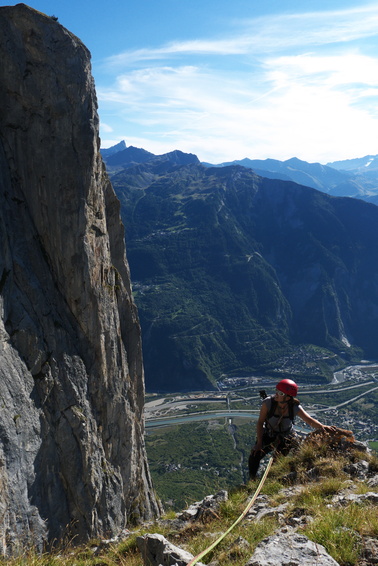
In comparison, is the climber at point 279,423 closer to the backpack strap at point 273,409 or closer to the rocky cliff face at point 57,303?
the backpack strap at point 273,409

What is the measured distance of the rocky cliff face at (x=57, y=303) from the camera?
23.1 meters

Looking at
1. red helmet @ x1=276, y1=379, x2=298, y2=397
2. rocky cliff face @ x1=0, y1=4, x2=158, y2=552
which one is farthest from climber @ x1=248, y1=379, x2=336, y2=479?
rocky cliff face @ x1=0, y1=4, x2=158, y2=552

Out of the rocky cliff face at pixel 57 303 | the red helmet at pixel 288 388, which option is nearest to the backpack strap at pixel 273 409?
the red helmet at pixel 288 388

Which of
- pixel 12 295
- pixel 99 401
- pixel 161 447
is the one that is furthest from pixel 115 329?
pixel 161 447

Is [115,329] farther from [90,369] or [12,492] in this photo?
[12,492]

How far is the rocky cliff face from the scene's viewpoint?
23062 mm

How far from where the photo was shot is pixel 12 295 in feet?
79.2

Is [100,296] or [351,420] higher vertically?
[100,296]

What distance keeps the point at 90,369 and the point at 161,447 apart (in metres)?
129

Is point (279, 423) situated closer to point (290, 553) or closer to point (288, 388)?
point (288, 388)

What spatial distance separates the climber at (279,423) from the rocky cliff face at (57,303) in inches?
514

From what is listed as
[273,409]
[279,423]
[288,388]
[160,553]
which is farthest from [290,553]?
[279,423]

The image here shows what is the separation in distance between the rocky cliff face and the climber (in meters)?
13.1

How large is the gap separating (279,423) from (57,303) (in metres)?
18.3
